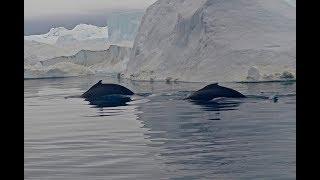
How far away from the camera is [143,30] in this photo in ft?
134

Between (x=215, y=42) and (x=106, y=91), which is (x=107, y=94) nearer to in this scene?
(x=106, y=91)

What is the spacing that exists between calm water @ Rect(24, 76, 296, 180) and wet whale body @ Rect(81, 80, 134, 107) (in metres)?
1.78

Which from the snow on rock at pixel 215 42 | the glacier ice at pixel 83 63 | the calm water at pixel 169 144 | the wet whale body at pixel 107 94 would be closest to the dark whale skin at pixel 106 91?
the wet whale body at pixel 107 94

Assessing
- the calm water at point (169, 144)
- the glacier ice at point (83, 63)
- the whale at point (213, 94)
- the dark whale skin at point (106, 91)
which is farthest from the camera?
the glacier ice at point (83, 63)

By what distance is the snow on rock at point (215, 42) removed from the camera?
32625 mm

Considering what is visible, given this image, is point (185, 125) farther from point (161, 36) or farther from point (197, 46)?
point (161, 36)

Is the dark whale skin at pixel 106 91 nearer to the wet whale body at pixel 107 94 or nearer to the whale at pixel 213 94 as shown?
the wet whale body at pixel 107 94

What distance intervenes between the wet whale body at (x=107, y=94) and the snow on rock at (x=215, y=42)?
311 inches

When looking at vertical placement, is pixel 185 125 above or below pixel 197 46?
below

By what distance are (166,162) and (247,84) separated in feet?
79.8

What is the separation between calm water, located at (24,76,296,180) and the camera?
6.91m

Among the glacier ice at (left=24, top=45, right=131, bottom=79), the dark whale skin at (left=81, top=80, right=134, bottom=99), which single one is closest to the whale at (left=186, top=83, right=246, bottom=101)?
the dark whale skin at (left=81, top=80, right=134, bottom=99)

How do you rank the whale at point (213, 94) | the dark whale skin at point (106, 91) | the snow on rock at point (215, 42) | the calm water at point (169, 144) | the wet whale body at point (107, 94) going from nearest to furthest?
1. the calm water at point (169, 144)
2. the whale at point (213, 94)
3. the wet whale body at point (107, 94)
4. the dark whale skin at point (106, 91)
5. the snow on rock at point (215, 42)
